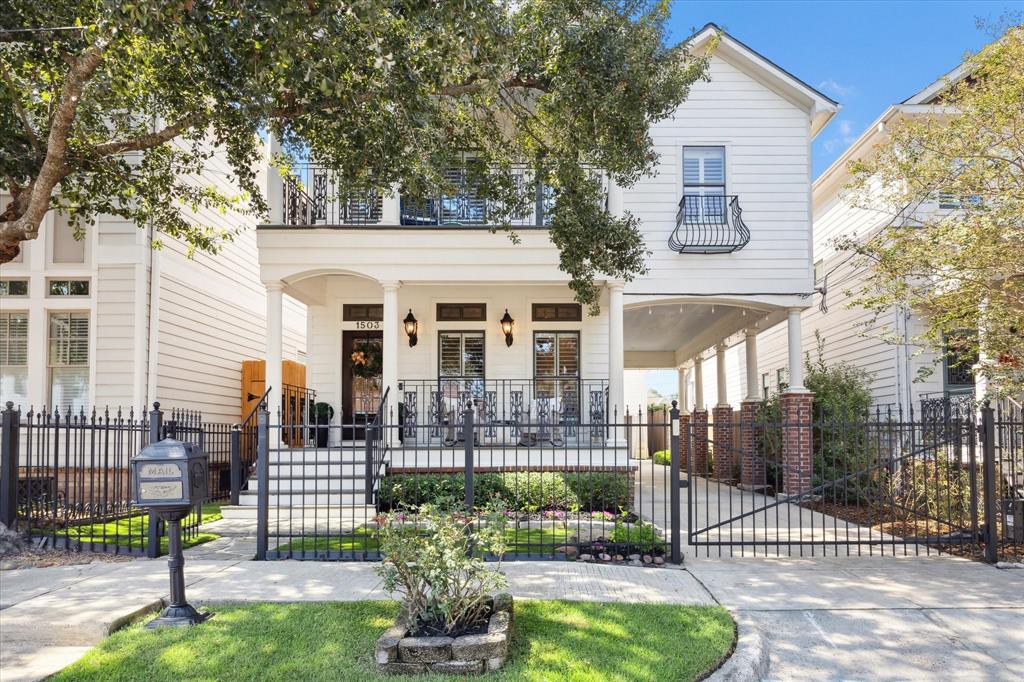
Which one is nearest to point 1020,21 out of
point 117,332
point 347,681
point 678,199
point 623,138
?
point 623,138

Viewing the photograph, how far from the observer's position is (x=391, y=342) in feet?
41.4

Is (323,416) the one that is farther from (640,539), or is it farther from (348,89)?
(640,539)

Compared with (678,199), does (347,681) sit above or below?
below

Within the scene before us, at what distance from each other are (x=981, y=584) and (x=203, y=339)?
13.4m

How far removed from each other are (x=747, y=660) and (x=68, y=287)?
1229 cm

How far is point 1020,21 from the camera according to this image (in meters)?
9.26

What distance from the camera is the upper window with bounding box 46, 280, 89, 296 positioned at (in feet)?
41.2

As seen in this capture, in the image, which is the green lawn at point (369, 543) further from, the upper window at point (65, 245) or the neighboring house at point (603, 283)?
the upper window at point (65, 245)

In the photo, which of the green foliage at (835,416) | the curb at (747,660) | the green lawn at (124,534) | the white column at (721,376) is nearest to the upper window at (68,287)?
the green lawn at (124,534)

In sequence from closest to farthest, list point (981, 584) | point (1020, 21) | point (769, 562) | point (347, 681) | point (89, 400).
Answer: point (347, 681) < point (981, 584) < point (769, 562) < point (1020, 21) < point (89, 400)

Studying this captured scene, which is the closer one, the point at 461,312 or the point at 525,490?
the point at 525,490

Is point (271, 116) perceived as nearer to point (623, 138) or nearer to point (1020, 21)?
point (623, 138)

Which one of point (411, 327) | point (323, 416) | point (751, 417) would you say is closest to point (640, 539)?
point (411, 327)

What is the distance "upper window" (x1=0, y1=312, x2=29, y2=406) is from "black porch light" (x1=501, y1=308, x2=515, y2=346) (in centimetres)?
830
